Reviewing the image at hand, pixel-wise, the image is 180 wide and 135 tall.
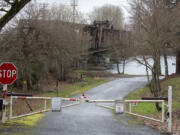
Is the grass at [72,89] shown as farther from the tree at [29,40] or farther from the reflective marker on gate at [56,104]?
the reflective marker on gate at [56,104]

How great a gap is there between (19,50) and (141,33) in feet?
33.6

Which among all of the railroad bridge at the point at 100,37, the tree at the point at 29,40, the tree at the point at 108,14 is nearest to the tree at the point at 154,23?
the tree at the point at 29,40

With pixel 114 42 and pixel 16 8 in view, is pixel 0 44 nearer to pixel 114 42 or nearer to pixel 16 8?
pixel 16 8

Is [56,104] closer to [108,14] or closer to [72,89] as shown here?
[72,89]

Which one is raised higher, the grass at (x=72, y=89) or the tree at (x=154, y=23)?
the tree at (x=154, y=23)

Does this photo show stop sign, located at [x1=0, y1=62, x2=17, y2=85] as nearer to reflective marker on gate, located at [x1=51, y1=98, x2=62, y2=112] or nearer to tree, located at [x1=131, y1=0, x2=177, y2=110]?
reflective marker on gate, located at [x1=51, y1=98, x2=62, y2=112]

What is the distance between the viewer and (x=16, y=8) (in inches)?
290

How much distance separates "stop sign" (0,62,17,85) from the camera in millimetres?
7094

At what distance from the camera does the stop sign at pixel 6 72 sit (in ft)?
23.3

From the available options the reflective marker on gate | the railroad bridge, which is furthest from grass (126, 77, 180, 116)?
the railroad bridge

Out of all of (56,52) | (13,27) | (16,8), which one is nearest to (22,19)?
(13,27)

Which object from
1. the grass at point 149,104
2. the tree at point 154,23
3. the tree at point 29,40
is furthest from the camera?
the tree at point 29,40

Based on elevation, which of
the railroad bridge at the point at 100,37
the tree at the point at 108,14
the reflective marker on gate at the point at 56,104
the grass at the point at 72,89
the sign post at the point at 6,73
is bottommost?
the grass at the point at 72,89

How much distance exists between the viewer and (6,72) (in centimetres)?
715
